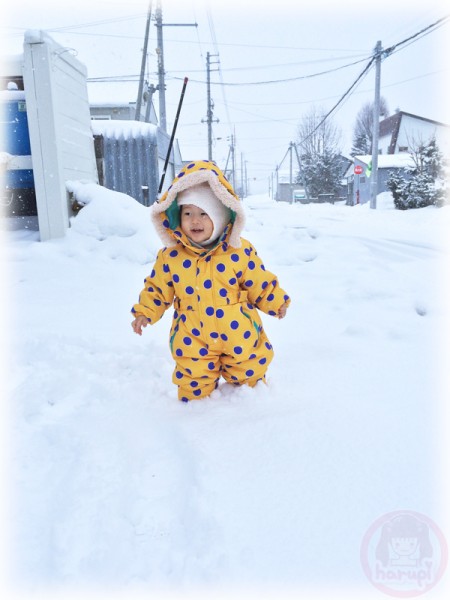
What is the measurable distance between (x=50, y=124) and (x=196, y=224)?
360 cm

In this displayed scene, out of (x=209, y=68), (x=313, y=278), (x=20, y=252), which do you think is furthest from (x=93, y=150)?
(x=209, y=68)

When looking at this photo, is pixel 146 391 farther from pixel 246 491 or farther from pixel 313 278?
pixel 313 278

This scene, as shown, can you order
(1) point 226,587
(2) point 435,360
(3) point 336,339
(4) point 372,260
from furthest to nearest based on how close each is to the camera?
1. (4) point 372,260
2. (3) point 336,339
3. (2) point 435,360
4. (1) point 226,587

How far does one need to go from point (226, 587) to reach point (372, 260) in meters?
4.40

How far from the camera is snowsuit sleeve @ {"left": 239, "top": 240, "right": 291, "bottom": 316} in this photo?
2.22m

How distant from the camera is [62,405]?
2.29 m

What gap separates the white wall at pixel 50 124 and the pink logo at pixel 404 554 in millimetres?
4594

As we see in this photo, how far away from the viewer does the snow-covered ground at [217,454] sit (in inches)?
52.9

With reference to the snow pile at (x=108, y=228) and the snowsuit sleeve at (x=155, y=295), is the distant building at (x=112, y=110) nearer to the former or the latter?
the snow pile at (x=108, y=228)

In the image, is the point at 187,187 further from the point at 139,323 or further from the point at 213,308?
the point at 139,323

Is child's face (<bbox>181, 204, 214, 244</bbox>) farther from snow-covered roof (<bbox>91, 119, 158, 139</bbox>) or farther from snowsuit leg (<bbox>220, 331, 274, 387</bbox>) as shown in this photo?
snow-covered roof (<bbox>91, 119, 158, 139</bbox>)

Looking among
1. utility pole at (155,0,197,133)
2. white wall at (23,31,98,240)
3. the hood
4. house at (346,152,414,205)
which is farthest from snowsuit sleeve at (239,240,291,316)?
Answer: house at (346,152,414,205)

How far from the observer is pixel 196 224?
2.10 m

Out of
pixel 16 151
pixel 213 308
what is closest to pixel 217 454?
pixel 213 308
